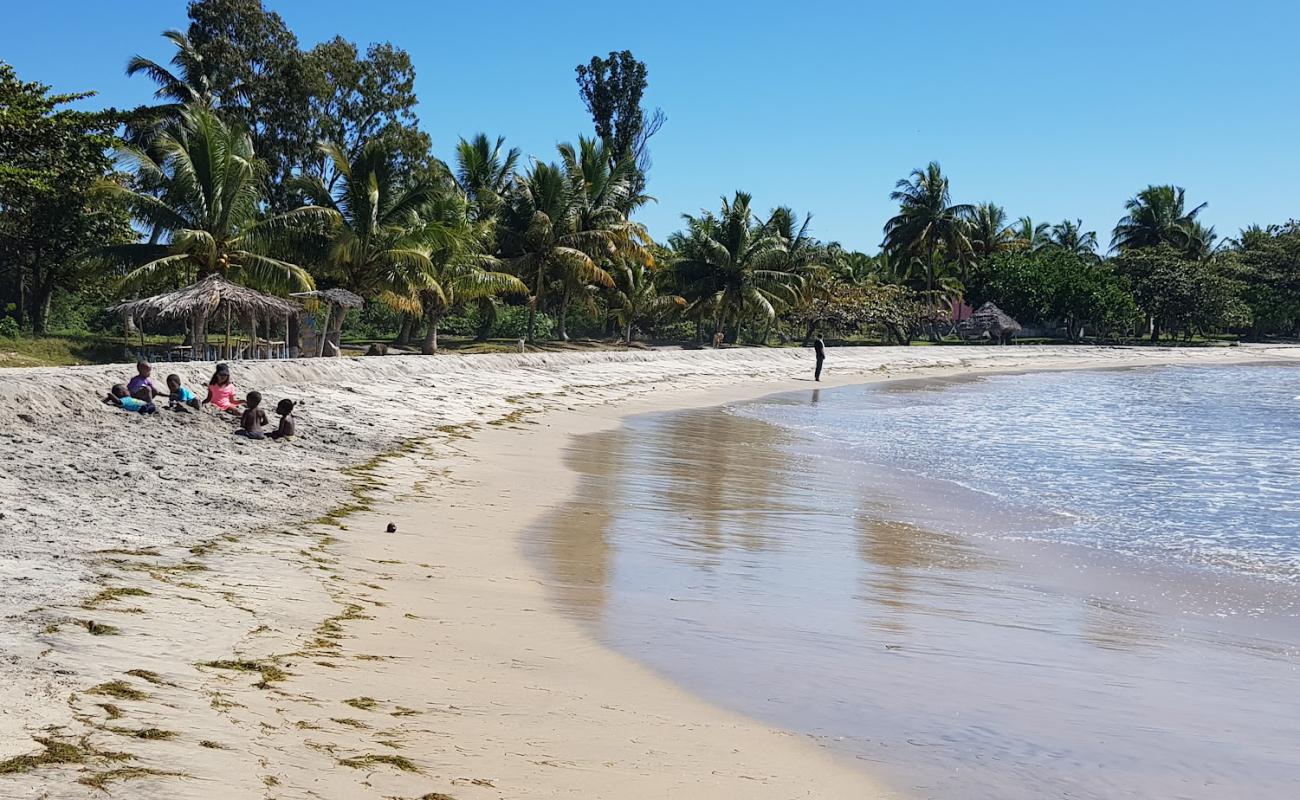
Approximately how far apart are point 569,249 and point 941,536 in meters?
27.3

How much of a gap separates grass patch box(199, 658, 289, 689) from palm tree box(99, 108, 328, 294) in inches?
851

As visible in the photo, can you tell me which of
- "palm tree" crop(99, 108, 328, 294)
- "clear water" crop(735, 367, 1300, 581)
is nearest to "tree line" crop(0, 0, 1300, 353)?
"palm tree" crop(99, 108, 328, 294)

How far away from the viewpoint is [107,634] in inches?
170

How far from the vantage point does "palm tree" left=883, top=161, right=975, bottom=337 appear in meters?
59.9

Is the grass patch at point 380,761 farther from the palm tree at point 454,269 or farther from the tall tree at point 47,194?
the palm tree at point 454,269

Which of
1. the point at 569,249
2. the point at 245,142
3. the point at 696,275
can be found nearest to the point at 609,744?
the point at 245,142

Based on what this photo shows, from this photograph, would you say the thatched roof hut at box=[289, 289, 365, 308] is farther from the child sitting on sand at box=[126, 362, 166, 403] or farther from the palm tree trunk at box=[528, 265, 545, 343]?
the child sitting on sand at box=[126, 362, 166, 403]

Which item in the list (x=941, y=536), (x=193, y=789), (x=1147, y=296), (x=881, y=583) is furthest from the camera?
(x=1147, y=296)

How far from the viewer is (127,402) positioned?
1176 centimetres

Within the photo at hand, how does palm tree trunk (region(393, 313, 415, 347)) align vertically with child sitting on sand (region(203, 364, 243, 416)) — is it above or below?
above

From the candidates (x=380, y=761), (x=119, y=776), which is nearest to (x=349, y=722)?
(x=380, y=761)

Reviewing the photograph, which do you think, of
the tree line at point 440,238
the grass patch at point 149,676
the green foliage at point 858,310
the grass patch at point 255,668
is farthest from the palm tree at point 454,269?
the grass patch at point 149,676

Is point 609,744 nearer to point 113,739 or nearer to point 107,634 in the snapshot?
point 113,739

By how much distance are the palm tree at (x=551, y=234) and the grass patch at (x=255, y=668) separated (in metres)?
31.4
